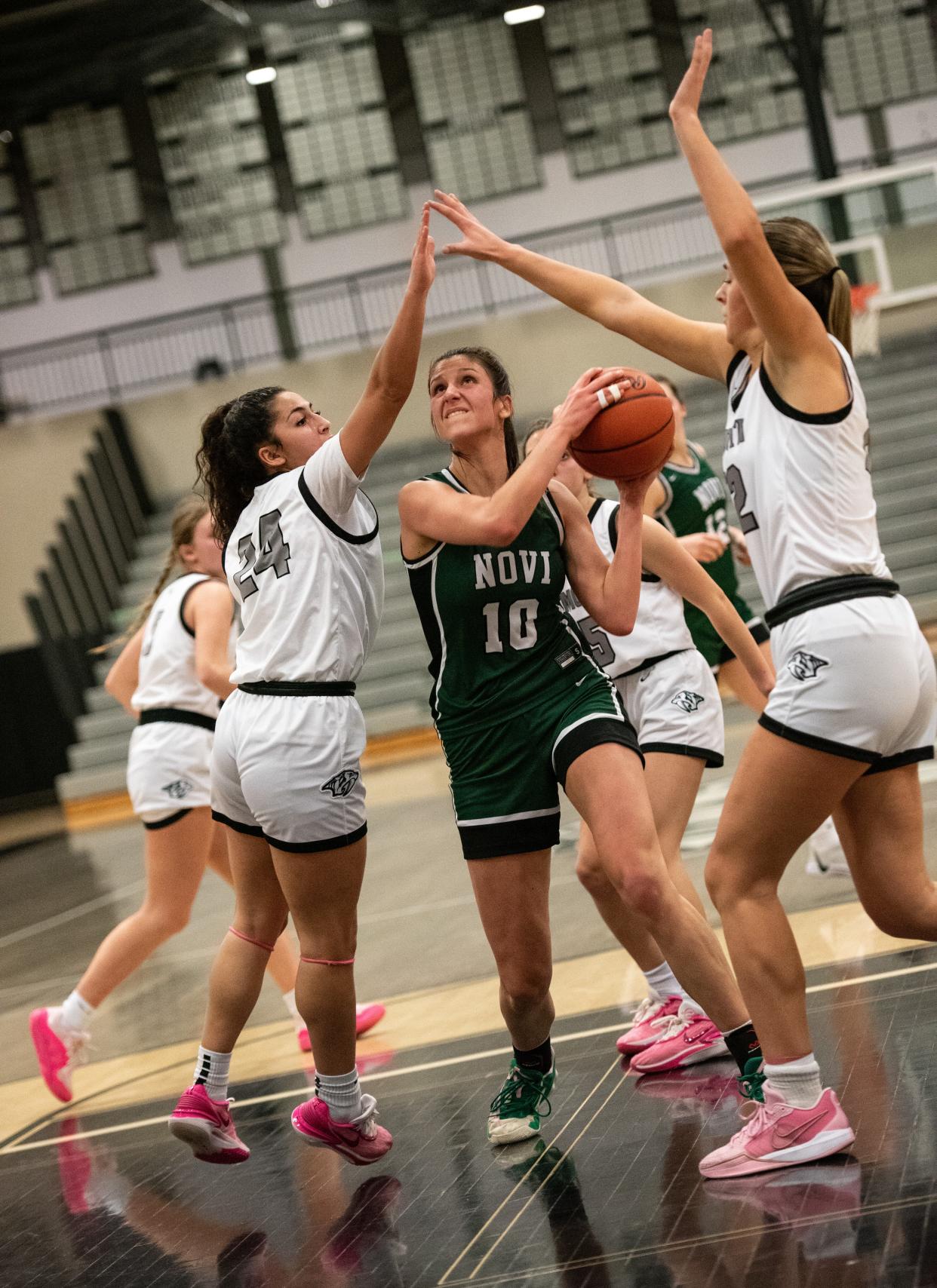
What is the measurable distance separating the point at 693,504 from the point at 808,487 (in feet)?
7.19

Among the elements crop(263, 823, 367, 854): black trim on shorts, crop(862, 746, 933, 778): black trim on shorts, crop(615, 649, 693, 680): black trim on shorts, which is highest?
crop(615, 649, 693, 680): black trim on shorts

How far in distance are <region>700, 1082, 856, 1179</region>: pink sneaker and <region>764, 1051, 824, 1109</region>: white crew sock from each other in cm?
1

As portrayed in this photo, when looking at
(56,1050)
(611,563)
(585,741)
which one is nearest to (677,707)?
(611,563)

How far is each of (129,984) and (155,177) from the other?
58.9 ft

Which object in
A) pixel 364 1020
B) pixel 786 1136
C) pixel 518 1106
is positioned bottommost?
pixel 364 1020

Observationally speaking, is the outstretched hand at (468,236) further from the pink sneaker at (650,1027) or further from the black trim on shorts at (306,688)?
the pink sneaker at (650,1027)

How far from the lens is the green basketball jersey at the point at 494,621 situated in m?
3.64

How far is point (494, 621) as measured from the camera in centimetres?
366

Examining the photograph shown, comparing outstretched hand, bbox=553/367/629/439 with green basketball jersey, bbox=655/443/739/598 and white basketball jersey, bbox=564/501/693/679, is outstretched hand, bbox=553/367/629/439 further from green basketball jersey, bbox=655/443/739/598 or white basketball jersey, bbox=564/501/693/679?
green basketball jersey, bbox=655/443/739/598

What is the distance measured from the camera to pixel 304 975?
12.1ft

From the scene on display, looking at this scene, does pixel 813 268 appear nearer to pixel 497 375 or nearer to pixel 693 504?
pixel 497 375

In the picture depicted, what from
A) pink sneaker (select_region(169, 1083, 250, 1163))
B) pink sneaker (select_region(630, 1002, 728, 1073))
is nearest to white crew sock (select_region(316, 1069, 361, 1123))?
Answer: pink sneaker (select_region(169, 1083, 250, 1163))

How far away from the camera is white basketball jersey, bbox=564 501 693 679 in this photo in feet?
14.9

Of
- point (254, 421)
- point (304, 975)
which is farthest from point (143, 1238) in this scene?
point (254, 421)
